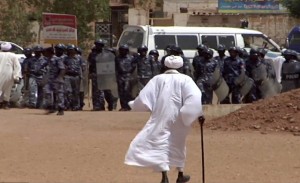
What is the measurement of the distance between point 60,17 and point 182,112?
604 inches

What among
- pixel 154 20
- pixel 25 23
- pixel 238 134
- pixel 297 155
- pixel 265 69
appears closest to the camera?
pixel 297 155

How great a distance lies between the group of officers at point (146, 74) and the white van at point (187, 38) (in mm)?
5108

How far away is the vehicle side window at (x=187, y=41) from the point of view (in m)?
27.6

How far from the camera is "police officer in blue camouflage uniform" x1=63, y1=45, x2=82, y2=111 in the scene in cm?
2114

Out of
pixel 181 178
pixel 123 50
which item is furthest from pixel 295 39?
pixel 181 178

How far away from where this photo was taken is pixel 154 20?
4538 cm

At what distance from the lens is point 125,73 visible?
70.9 feet

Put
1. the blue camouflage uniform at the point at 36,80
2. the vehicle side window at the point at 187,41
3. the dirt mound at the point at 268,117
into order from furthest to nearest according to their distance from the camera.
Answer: the vehicle side window at the point at 187,41 → the blue camouflage uniform at the point at 36,80 → the dirt mound at the point at 268,117

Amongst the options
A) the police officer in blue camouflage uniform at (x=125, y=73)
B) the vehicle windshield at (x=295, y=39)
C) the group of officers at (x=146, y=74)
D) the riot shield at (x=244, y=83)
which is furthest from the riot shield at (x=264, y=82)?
the vehicle windshield at (x=295, y=39)

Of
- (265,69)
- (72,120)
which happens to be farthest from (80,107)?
(265,69)

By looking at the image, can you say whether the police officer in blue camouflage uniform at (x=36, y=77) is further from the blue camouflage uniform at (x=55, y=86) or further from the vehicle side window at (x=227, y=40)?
the vehicle side window at (x=227, y=40)

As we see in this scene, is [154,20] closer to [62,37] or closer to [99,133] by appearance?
[62,37]

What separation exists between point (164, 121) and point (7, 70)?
456 inches

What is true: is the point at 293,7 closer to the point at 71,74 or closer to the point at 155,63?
the point at 155,63
